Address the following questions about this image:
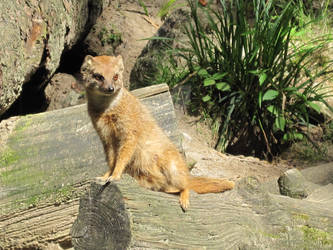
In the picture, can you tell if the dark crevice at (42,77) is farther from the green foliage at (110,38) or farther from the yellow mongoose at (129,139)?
the yellow mongoose at (129,139)

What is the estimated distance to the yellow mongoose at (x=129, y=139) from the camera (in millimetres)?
2668

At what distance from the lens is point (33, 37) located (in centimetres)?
437

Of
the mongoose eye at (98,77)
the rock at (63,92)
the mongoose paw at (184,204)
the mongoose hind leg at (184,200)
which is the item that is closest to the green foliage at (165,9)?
the rock at (63,92)

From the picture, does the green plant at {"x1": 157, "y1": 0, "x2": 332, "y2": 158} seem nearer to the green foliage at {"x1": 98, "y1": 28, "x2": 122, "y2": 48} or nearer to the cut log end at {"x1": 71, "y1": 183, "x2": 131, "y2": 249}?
the green foliage at {"x1": 98, "y1": 28, "x2": 122, "y2": 48}

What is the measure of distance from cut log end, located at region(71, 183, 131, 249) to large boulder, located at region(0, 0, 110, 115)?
A: 2.00m

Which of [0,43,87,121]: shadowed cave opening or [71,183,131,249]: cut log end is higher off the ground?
[71,183,131,249]: cut log end

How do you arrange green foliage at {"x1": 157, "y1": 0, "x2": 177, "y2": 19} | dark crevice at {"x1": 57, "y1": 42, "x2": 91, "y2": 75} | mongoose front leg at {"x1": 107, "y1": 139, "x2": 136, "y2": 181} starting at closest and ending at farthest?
mongoose front leg at {"x1": 107, "y1": 139, "x2": 136, "y2": 181} < dark crevice at {"x1": 57, "y1": 42, "x2": 91, "y2": 75} < green foliage at {"x1": 157, "y1": 0, "x2": 177, "y2": 19}

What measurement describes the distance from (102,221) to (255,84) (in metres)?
3.66

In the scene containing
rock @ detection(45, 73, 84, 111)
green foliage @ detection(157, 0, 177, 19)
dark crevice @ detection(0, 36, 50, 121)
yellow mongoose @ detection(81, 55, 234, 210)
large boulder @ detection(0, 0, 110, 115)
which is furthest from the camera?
green foliage @ detection(157, 0, 177, 19)

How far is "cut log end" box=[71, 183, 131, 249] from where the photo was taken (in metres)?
1.94

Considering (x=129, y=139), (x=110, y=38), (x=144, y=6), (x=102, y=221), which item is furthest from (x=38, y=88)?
(x=102, y=221)

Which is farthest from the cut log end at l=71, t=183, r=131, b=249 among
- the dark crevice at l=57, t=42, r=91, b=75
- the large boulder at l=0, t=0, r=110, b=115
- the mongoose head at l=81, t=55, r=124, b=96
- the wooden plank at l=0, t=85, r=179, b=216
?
the dark crevice at l=57, t=42, r=91, b=75

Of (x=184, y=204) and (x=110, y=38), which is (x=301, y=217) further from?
(x=110, y=38)

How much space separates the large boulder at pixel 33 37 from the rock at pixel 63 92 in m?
0.82
